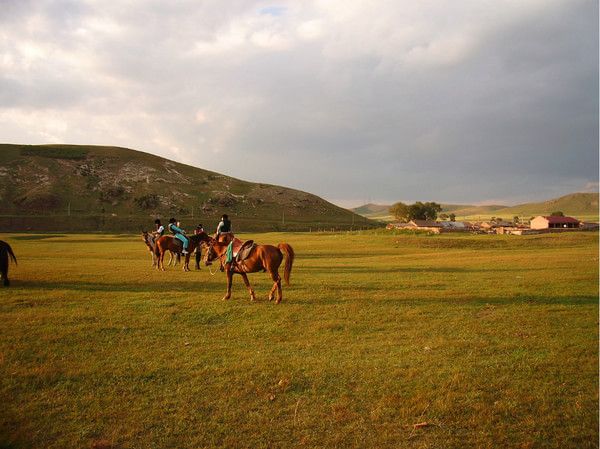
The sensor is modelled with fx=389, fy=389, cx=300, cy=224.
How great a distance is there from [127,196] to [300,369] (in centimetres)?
13103

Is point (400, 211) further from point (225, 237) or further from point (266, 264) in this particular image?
point (266, 264)

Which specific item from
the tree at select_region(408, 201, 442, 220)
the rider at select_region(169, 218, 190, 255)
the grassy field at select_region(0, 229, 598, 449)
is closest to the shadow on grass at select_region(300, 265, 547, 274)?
the grassy field at select_region(0, 229, 598, 449)

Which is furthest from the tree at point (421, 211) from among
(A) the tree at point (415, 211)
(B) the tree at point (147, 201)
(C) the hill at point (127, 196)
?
(B) the tree at point (147, 201)

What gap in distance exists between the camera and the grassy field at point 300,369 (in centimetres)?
614

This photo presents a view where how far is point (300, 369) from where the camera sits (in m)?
8.33

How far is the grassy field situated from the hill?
92.1 metres

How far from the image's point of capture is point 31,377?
7.88 m

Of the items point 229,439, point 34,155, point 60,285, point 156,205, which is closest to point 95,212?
point 156,205

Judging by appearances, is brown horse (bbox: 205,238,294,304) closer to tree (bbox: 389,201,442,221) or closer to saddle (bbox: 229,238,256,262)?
saddle (bbox: 229,238,256,262)

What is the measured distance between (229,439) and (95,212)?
120752mm

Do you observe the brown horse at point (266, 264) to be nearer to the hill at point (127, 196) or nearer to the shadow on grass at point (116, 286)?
the shadow on grass at point (116, 286)

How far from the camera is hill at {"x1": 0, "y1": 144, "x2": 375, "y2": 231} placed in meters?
106

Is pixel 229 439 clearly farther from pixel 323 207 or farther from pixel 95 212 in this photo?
pixel 323 207

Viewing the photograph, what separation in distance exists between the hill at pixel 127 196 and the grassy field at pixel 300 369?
92143 mm
